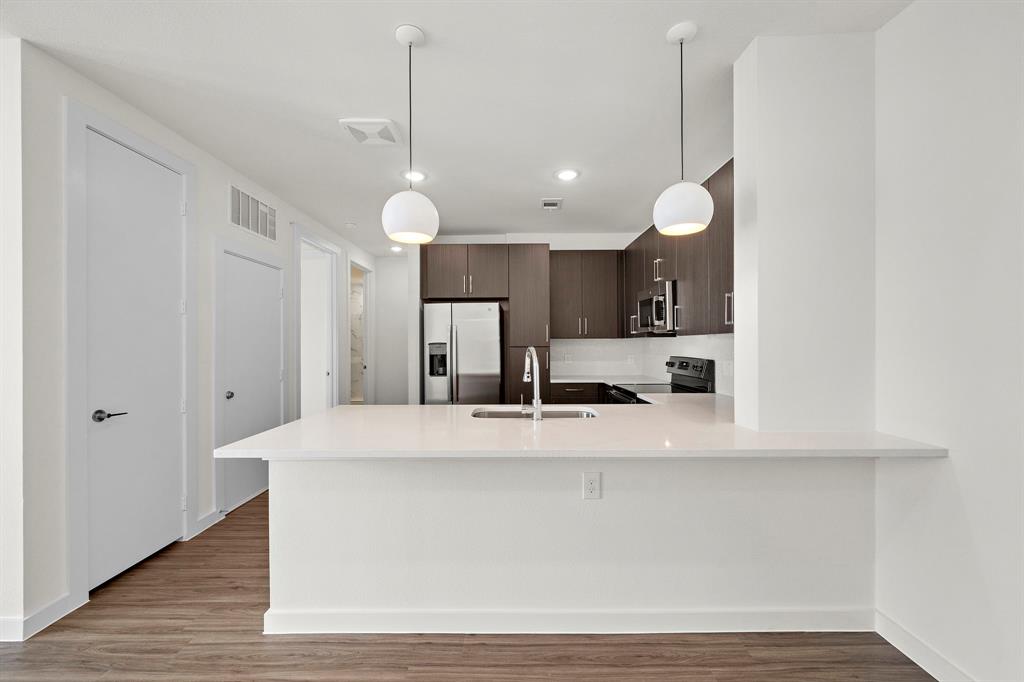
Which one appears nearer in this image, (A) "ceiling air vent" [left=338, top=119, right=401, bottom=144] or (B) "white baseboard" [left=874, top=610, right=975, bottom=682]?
(B) "white baseboard" [left=874, top=610, right=975, bottom=682]

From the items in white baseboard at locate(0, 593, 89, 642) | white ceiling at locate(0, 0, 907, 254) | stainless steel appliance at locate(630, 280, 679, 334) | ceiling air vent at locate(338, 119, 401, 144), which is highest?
white ceiling at locate(0, 0, 907, 254)

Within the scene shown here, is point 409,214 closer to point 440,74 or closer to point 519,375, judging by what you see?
point 440,74

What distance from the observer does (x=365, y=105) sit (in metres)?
2.59

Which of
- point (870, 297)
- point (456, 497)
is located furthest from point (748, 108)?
point (456, 497)

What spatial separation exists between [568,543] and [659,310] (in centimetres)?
237

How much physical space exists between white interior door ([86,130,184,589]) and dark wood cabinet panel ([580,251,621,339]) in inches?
154

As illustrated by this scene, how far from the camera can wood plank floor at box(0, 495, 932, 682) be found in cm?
179

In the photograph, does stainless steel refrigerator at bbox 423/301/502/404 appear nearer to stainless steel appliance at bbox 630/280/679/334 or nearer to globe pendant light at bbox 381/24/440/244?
stainless steel appliance at bbox 630/280/679/334

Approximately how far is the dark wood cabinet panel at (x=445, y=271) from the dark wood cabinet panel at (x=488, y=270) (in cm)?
7

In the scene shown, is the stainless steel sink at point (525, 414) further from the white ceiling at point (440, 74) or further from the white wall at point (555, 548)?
the white ceiling at point (440, 74)

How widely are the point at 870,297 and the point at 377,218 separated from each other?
415 centimetres

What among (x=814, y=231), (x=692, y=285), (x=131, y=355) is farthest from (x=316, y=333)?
(x=814, y=231)

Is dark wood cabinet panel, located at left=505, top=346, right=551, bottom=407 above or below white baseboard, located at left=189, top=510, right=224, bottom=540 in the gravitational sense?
above

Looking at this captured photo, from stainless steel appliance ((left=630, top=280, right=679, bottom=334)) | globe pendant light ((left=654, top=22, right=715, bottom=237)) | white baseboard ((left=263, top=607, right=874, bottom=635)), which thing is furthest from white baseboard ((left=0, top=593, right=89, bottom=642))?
stainless steel appliance ((left=630, top=280, right=679, bottom=334))
